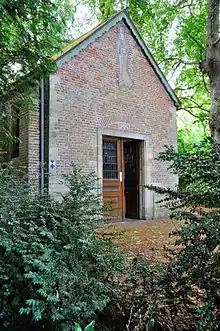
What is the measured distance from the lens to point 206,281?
75.3 inches

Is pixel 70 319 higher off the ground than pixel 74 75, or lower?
lower

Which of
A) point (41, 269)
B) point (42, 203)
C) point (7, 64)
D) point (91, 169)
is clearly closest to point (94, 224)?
point (42, 203)

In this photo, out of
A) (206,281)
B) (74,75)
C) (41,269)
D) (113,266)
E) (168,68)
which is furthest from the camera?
(168,68)

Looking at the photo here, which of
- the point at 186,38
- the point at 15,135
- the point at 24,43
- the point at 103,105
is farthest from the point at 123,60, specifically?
the point at 24,43

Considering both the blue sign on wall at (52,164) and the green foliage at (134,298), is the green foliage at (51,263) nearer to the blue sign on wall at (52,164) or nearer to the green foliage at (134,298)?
the green foliage at (134,298)

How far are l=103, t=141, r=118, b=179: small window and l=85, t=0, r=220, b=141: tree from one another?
3.03m

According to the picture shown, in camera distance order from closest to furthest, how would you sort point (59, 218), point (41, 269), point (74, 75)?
point (41, 269) < point (59, 218) < point (74, 75)

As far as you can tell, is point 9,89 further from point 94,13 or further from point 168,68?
point 94,13

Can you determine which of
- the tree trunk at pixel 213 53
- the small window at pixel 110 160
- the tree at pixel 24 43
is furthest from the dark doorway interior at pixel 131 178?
the tree at pixel 24 43

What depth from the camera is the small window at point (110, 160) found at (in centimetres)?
898

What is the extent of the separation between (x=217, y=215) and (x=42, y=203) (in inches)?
60.9

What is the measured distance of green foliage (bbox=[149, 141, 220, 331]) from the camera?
1.90m

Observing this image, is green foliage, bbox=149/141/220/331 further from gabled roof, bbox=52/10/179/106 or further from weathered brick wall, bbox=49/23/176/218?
gabled roof, bbox=52/10/179/106

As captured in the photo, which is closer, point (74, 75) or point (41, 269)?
point (41, 269)
